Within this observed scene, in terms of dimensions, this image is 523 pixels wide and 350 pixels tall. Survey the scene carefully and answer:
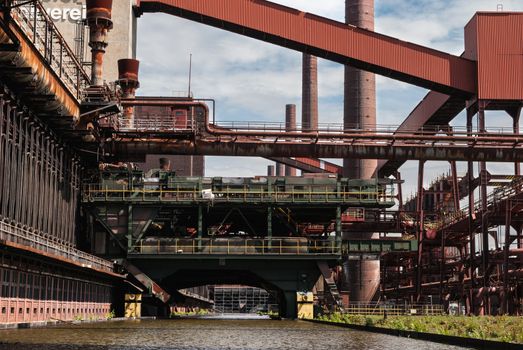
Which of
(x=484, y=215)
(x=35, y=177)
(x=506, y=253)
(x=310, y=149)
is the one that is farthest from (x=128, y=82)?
(x=506, y=253)

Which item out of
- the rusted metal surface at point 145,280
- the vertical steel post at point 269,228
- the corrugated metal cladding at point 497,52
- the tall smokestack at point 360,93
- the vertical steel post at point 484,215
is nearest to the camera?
the rusted metal surface at point 145,280

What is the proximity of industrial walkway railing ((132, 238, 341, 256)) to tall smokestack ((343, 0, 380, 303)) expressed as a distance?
68.9ft

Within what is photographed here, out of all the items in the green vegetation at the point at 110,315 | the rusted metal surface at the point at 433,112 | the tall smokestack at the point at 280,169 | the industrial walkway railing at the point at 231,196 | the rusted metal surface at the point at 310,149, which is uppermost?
the tall smokestack at the point at 280,169

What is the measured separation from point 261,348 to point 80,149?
30309mm

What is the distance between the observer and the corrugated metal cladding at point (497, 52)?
5128cm

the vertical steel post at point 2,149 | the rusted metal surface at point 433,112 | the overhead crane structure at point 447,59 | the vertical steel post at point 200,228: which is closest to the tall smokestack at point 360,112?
the rusted metal surface at point 433,112

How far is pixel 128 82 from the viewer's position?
52562mm

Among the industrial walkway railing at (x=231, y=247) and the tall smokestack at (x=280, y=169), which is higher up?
the tall smokestack at (x=280, y=169)

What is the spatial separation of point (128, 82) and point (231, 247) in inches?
593

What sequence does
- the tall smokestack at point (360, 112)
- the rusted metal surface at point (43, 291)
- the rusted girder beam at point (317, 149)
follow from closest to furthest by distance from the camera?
the rusted metal surface at point (43, 291), the rusted girder beam at point (317, 149), the tall smokestack at point (360, 112)

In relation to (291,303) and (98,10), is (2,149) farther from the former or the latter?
(291,303)

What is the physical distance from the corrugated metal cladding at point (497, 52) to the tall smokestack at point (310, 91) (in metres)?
37.0

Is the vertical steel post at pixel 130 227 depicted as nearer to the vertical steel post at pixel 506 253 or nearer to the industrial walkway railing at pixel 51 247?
the industrial walkway railing at pixel 51 247

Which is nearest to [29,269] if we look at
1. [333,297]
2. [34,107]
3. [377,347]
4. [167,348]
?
[34,107]
